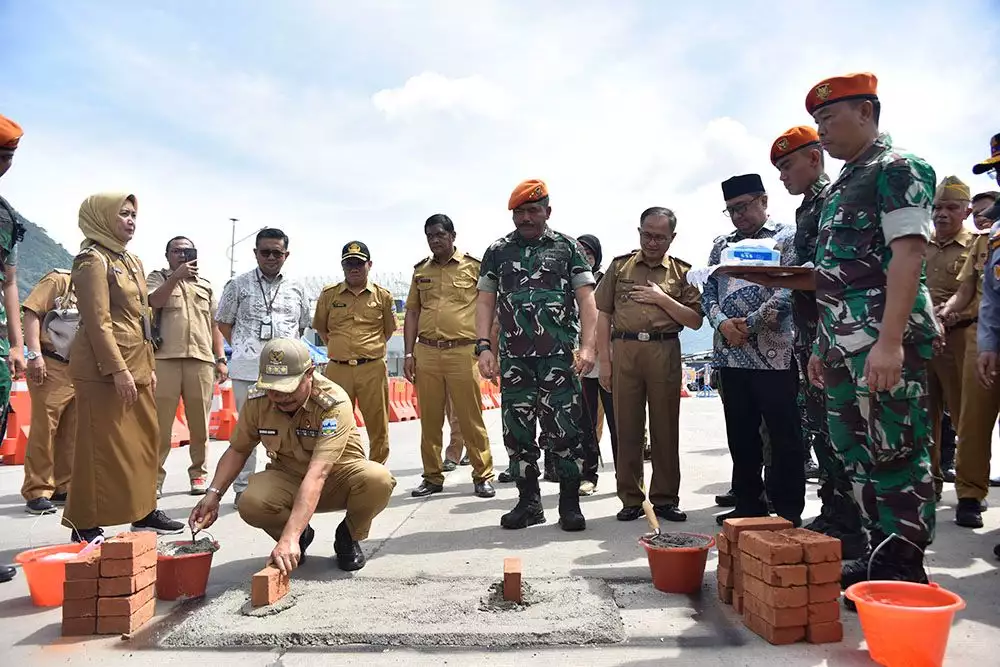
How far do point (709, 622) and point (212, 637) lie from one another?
70.9 inches

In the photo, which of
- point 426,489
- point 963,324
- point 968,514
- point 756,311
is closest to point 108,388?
point 426,489

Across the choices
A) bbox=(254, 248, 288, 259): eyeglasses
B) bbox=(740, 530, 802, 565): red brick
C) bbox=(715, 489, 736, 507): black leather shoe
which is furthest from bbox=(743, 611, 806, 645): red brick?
bbox=(254, 248, 288, 259): eyeglasses

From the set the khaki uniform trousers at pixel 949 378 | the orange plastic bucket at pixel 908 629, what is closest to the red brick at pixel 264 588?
the orange plastic bucket at pixel 908 629

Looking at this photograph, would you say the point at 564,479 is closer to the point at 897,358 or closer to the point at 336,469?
the point at 336,469

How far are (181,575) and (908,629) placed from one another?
8.88ft

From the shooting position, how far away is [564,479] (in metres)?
4.11

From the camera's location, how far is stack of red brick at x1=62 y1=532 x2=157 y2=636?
247 centimetres

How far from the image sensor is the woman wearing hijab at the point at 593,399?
17.8 feet

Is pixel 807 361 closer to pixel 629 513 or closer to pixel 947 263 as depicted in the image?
pixel 629 513

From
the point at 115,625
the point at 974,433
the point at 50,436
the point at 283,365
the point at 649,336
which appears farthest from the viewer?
the point at 50,436

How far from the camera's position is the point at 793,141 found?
3.63 metres

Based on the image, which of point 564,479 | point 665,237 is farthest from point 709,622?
point 665,237

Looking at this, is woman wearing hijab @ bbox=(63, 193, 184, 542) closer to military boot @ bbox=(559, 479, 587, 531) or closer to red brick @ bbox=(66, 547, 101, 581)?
red brick @ bbox=(66, 547, 101, 581)

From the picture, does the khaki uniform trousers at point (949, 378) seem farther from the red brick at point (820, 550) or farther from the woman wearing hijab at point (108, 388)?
the woman wearing hijab at point (108, 388)
